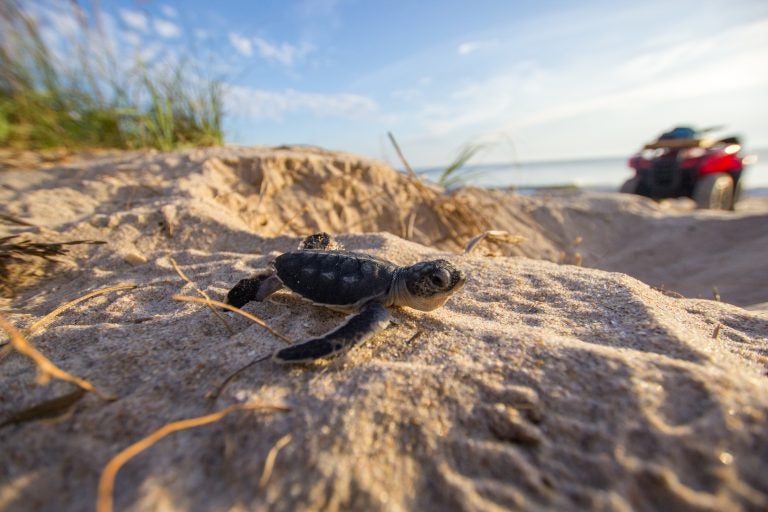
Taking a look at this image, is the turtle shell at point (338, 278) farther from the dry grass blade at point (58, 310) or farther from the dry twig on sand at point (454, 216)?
the dry twig on sand at point (454, 216)

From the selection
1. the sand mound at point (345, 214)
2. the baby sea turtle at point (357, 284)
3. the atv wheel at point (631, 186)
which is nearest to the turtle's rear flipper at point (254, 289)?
the baby sea turtle at point (357, 284)

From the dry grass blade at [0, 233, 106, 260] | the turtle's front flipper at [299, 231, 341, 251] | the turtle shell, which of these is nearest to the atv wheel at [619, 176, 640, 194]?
the turtle's front flipper at [299, 231, 341, 251]

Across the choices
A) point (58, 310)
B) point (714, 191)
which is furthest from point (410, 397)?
point (714, 191)

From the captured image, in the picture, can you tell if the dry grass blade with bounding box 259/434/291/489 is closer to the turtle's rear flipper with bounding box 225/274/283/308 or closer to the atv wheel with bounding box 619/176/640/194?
the turtle's rear flipper with bounding box 225/274/283/308

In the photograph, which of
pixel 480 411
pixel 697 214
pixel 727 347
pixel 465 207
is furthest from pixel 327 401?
pixel 697 214

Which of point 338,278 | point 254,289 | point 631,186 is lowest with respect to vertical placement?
point 631,186

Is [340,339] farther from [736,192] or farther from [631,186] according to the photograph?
[736,192]

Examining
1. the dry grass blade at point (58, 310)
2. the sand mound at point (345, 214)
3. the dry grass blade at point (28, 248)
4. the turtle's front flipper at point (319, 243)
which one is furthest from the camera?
the sand mound at point (345, 214)
